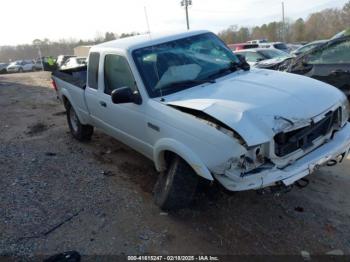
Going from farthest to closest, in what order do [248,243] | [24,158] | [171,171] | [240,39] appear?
[240,39]
[24,158]
[171,171]
[248,243]

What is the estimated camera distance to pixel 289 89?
4.01 m

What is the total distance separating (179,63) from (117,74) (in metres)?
0.90

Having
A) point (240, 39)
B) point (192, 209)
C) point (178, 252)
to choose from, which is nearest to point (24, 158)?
point (192, 209)

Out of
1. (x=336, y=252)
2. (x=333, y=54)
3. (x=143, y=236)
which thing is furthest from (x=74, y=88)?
(x=333, y=54)

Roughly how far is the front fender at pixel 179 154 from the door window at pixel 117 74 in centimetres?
86

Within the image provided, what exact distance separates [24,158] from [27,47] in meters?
123

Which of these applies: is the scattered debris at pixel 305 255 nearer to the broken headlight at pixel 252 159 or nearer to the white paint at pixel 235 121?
the white paint at pixel 235 121

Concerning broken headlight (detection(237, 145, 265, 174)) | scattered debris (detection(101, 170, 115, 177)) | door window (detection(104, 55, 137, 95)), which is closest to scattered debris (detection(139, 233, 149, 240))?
broken headlight (detection(237, 145, 265, 174))

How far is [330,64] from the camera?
291 inches

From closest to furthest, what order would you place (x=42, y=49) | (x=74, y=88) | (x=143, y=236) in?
(x=143, y=236)
(x=74, y=88)
(x=42, y=49)

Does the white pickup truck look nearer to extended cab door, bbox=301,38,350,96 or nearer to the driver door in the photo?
the driver door

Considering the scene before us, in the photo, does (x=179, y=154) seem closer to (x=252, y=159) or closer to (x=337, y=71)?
(x=252, y=159)

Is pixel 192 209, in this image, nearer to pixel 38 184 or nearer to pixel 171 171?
pixel 171 171

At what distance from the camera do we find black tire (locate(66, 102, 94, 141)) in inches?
281
